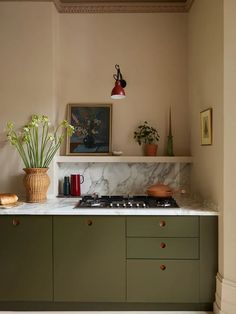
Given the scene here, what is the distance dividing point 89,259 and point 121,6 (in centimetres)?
251

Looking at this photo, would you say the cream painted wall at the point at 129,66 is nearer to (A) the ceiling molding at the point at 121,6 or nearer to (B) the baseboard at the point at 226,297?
(A) the ceiling molding at the point at 121,6

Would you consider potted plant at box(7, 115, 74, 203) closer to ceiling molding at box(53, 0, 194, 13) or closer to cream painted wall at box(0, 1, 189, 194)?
cream painted wall at box(0, 1, 189, 194)

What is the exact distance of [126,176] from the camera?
9.62 ft

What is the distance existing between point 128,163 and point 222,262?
1314mm

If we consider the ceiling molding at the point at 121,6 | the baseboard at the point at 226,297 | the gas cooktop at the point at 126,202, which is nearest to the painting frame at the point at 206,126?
the gas cooktop at the point at 126,202

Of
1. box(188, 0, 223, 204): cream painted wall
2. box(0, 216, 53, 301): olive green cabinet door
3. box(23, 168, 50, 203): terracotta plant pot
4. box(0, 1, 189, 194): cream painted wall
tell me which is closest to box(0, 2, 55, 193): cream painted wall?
box(0, 1, 189, 194): cream painted wall

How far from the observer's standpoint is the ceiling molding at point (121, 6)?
2850 mm

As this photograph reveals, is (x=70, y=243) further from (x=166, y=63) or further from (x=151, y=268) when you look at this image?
(x=166, y=63)

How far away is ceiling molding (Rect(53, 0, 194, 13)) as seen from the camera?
285 cm

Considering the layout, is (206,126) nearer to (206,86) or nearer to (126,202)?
(206,86)

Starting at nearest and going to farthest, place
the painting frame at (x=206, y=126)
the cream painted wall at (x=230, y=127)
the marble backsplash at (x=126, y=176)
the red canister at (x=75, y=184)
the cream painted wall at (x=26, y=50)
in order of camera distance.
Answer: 1. the cream painted wall at (x=230, y=127)
2. the painting frame at (x=206, y=126)
3. the cream painted wall at (x=26, y=50)
4. the red canister at (x=75, y=184)
5. the marble backsplash at (x=126, y=176)

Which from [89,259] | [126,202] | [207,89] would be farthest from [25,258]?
[207,89]

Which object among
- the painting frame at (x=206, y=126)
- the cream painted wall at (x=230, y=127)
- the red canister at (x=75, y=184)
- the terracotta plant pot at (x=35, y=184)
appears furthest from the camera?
the red canister at (x=75, y=184)

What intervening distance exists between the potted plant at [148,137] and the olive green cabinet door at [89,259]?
91cm
